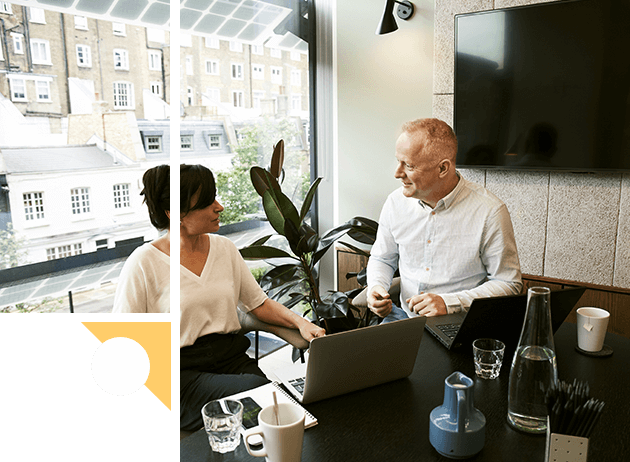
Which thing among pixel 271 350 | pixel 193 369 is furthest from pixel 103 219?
pixel 271 350

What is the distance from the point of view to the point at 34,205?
510 mm

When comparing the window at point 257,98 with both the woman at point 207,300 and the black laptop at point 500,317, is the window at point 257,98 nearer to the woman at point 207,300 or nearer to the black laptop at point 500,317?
the woman at point 207,300

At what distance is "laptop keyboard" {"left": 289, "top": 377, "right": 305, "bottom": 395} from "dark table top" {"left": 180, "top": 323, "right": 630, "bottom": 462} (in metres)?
0.05

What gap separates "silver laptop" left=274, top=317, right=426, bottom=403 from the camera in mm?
1002

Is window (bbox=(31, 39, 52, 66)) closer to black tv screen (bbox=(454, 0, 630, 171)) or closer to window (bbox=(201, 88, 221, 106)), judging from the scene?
window (bbox=(201, 88, 221, 106))

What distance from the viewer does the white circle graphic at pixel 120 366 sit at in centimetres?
34

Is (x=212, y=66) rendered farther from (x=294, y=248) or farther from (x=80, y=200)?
(x=80, y=200)

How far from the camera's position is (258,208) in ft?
10.1

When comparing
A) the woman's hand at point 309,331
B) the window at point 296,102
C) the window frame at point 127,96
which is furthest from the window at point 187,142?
the window frame at point 127,96

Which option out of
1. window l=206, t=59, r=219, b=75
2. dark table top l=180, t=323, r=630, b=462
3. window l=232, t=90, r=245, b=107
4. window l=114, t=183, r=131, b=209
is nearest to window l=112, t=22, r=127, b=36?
window l=114, t=183, r=131, b=209

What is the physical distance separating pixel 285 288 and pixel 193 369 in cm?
110

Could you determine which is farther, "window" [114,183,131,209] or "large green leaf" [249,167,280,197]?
"large green leaf" [249,167,280,197]

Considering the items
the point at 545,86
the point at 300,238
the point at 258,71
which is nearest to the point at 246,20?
the point at 258,71

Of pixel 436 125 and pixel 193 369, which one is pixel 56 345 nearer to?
pixel 193 369
